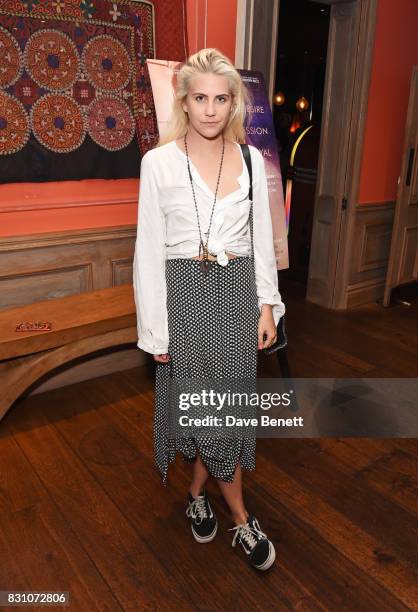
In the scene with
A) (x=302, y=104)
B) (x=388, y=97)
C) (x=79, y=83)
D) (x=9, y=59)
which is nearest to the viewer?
(x=9, y=59)

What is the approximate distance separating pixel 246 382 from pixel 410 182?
3.35m

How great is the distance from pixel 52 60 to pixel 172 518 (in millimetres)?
2212

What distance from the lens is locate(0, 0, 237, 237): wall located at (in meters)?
2.69

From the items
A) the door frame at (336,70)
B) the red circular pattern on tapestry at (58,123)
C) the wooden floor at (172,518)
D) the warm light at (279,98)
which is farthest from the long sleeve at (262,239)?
the warm light at (279,98)

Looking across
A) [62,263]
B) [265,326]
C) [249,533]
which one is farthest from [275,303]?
[62,263]

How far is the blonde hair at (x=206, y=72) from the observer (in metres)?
1.51

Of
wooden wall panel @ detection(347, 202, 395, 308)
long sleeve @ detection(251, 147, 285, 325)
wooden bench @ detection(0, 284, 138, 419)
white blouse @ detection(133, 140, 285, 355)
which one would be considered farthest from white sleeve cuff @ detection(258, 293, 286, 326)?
wooden wall panel @ detection(347, 202, 395, 308)

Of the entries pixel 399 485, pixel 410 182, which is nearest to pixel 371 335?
pixel 410 182

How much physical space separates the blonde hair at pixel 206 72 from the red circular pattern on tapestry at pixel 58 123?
4.07 ft

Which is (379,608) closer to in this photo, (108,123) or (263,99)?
(263,99)

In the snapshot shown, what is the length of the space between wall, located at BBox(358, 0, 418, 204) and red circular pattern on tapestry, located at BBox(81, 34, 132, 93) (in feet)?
7.12

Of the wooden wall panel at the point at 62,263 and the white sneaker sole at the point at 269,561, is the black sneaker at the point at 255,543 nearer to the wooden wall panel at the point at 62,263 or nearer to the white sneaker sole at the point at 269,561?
the white sneaker sole at the point at 269,561

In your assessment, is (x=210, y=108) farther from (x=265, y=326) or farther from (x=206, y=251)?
(x=265, y=326)

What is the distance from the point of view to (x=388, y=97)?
421 cm
